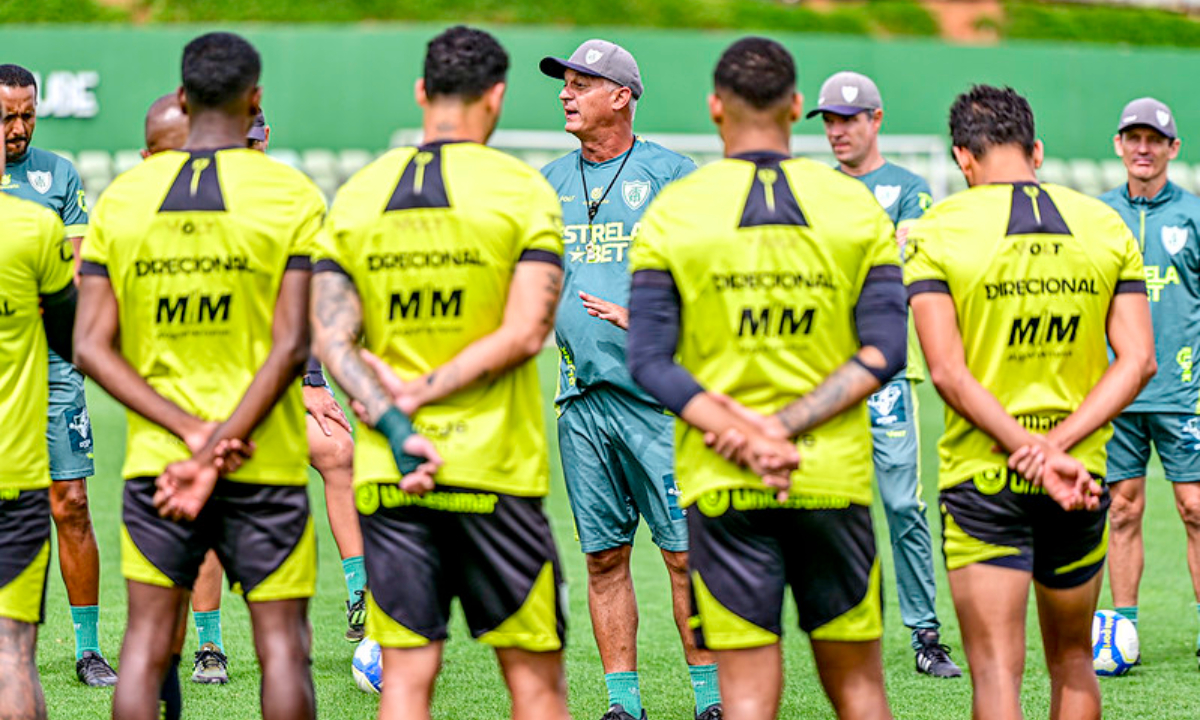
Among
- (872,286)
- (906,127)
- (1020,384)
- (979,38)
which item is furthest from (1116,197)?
(979,38)

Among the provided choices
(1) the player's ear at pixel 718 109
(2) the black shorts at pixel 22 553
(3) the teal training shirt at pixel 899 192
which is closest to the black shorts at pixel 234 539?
(2) the black shorts at pixel 22 553

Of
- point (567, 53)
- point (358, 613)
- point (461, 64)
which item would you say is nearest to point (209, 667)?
point (358, 613)

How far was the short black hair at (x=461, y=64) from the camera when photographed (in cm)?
439

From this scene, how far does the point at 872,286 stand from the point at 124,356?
7.02 ft

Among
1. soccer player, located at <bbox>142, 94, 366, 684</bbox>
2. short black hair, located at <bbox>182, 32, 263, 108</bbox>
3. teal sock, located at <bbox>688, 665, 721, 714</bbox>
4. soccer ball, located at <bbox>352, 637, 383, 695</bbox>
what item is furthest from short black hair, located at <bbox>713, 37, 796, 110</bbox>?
soccer ball, located at <bbox>352, 637, 383, 695</bbox>

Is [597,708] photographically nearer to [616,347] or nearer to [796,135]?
[616,347]

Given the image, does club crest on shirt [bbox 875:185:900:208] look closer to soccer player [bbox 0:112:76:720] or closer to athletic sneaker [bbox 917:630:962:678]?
athletic sneaker [bbox 917:630:962:678]

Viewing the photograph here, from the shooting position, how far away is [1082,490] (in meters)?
4.66

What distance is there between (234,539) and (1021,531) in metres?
2.34

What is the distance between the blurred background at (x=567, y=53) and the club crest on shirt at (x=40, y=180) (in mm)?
14380

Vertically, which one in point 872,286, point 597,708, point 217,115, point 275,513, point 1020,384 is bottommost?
point 597,708

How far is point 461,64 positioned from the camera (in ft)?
14.4

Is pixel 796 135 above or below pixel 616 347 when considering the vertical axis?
above

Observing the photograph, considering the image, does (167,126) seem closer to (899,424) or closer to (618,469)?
(618,469)
